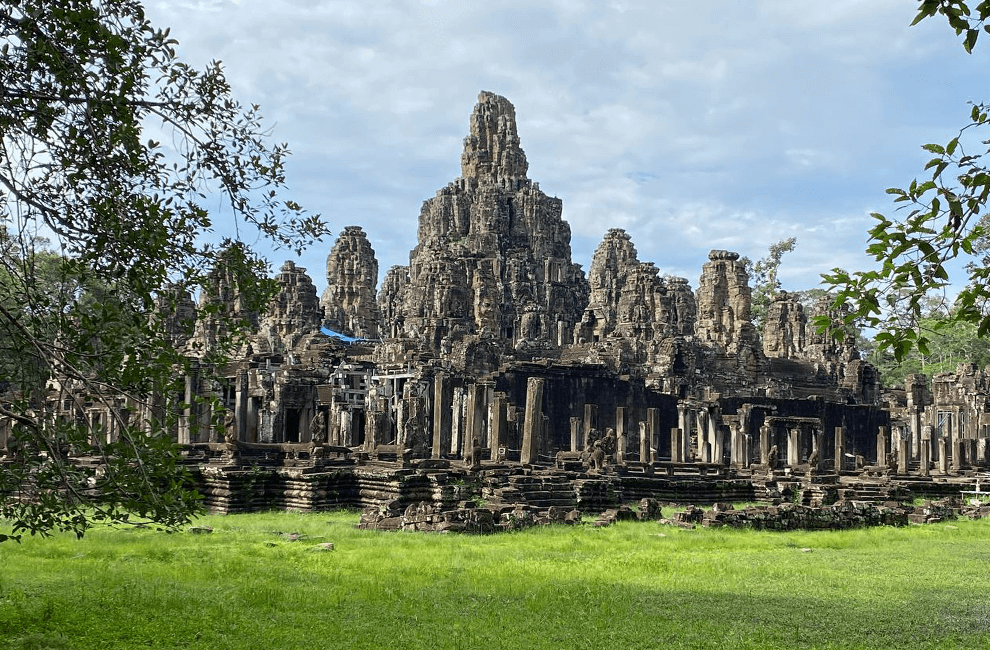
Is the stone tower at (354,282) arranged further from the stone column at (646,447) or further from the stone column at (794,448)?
the stone column at (794,448)

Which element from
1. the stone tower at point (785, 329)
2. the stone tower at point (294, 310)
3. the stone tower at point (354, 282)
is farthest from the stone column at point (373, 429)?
the stone tower at point (785, 329)

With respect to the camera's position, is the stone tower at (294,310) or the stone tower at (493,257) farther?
the stone tower at (493,257)

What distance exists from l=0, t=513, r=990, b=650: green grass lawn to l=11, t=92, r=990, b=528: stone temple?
1.94 meters

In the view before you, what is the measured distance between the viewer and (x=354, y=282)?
66312mm

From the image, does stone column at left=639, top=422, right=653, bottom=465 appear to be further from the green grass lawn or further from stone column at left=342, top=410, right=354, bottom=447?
the green grass lawn

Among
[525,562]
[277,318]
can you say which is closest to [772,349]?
[277,318]

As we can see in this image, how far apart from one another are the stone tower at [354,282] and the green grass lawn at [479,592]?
50364 mm

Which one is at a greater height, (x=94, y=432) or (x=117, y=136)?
(x=117, y=136)

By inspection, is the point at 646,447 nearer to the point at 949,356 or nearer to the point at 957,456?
the point at 957,456

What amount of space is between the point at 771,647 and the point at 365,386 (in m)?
30.1

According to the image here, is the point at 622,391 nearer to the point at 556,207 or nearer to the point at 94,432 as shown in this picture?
the point at 556,207

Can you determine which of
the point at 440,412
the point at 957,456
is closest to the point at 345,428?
the point at 440,412

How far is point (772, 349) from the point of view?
63344 millimetres

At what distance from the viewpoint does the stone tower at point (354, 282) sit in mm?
66188
